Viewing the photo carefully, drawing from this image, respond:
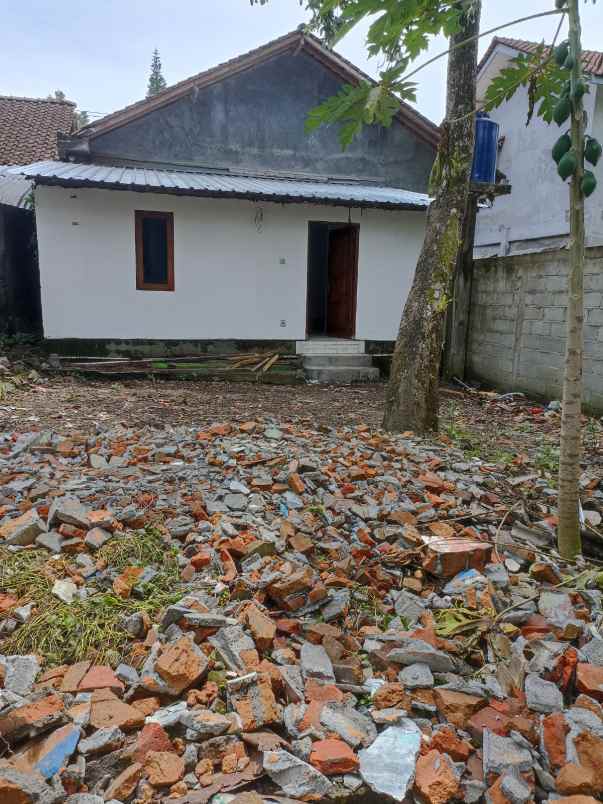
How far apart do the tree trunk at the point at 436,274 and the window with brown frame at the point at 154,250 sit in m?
5.39

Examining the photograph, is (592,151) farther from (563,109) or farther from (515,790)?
(515,790)

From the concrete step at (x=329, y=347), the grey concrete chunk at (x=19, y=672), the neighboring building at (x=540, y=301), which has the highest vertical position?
the neighboring building at (x=540, y=301)

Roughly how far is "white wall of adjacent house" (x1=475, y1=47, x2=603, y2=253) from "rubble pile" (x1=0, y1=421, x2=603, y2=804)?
12.9m

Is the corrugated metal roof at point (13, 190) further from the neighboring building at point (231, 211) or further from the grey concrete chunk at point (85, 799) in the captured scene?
the grey concrete chunk at point (85, 799)

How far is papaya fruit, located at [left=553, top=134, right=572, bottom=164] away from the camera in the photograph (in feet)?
8.20

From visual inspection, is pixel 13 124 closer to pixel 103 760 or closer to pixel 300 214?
pixel 300 214

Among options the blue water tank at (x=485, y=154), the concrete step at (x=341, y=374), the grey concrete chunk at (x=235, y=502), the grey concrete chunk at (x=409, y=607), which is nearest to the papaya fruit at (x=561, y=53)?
the grey concrete chunk at (x=409, y=607)

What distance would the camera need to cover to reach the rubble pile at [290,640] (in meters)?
1.74

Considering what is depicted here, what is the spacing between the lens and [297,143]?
11273mm

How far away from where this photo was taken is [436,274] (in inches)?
218

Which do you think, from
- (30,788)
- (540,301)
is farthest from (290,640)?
(540,301)

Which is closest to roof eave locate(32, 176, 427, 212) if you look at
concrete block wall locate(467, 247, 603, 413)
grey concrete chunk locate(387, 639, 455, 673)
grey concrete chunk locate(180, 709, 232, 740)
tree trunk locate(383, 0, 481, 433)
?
concrete block wall locate(467, 247, 603, 413)

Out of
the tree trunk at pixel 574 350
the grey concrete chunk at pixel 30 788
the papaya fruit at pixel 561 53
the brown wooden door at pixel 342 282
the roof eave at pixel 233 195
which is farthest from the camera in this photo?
the brown wooden door at pixel 342 282

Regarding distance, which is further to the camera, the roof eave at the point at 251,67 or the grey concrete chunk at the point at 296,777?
the roof eave at the point at 251,67
